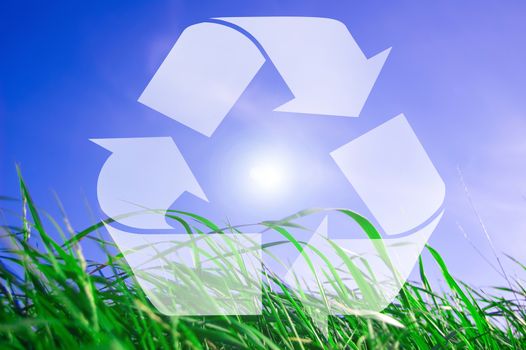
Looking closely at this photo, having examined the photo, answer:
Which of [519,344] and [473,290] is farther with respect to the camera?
[473,290]

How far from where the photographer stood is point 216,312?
952 mm

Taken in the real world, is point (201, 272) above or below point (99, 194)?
below

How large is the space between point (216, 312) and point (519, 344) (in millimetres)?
830

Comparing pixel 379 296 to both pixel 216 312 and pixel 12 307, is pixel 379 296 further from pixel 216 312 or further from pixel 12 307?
pixel 12 307

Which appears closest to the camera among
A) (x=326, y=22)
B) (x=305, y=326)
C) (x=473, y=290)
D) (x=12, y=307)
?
(x=12, y=307)

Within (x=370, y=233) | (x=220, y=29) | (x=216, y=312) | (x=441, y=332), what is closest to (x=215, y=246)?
(x=216, y=312)

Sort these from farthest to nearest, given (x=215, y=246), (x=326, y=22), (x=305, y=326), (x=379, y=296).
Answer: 1. (x=326, y=22)
2. (x=379, y=296)
3. (x=215, y=246)
4. (x=305, y=326)

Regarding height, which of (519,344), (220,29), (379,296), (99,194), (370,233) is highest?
(220,29)

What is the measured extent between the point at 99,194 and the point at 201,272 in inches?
16.6

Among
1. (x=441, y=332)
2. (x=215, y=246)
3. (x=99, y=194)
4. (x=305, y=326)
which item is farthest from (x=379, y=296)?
(x=99, y=194)

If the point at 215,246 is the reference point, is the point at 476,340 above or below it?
below

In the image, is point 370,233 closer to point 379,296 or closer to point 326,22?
point 379,296

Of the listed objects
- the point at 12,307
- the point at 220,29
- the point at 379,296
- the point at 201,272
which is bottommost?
the point at 379,296

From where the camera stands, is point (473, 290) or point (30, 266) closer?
point (30, 266)
